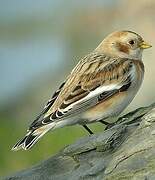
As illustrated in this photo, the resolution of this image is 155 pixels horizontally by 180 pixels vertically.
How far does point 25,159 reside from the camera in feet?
40.9

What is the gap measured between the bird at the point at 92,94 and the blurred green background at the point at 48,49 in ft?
8.84

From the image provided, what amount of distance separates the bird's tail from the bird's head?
1.72 metres

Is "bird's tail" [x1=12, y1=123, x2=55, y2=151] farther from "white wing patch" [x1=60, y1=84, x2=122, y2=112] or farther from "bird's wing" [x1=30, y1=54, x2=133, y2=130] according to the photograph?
"white wing patch" [x1=60, y1=84, x2=122, y2=112]

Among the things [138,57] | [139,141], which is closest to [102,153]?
[139,141]

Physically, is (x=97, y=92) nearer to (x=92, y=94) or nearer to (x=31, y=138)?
(x=92, y=94)

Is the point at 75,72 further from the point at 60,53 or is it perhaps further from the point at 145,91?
the point at 60,53

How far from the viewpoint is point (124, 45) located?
33.6ft

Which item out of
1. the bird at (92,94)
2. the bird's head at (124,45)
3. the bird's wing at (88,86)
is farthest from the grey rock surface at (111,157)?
the bird's head at (124,45)

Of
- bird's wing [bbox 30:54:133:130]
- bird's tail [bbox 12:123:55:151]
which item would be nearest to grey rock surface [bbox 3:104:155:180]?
bird's tail [bbox 12:123:55:151]

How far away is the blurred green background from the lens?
1306cm

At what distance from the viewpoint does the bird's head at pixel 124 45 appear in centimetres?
1017

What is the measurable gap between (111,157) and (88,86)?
2.10m

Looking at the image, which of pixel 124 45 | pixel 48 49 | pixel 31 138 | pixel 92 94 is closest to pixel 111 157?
pixel 31 138

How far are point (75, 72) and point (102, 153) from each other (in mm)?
2268
